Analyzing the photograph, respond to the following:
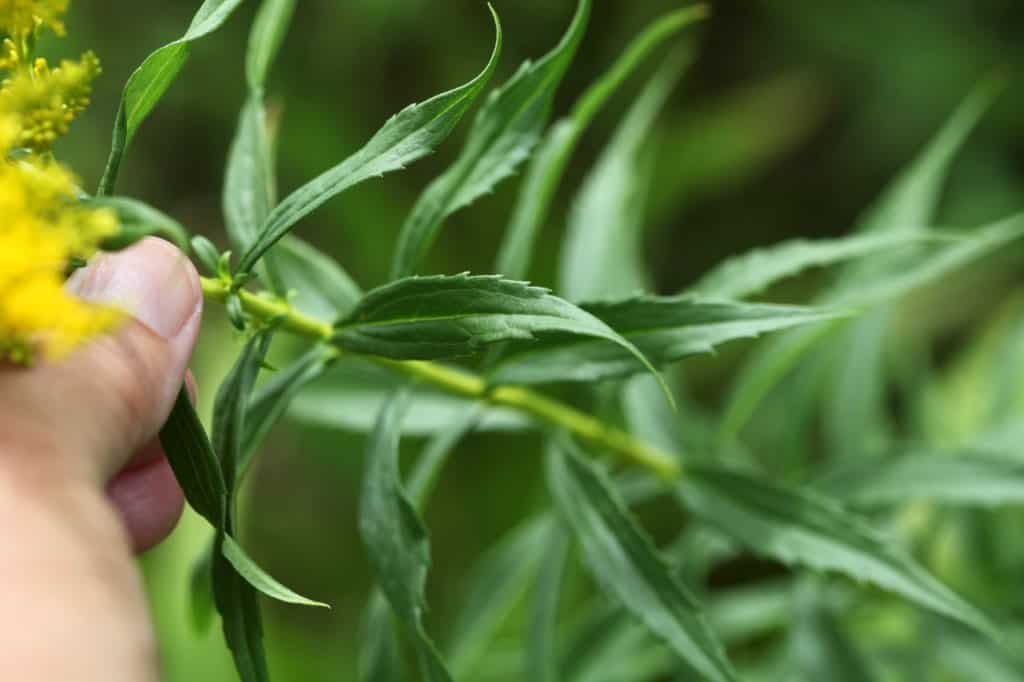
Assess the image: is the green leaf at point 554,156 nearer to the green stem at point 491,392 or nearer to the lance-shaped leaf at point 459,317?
the green stem at point 491,392

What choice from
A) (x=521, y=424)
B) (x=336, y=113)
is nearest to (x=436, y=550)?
(x=336, y=113)

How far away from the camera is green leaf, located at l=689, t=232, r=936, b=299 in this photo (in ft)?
3.14

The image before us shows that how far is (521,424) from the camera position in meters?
1.11

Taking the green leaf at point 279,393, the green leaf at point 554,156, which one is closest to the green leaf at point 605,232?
the green leaf at point 554,156

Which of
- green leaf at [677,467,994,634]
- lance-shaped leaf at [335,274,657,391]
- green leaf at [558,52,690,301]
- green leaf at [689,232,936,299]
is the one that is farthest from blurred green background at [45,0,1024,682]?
lance-shaped leaf at [335,274,657,391]

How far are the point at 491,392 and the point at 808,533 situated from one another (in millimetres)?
316

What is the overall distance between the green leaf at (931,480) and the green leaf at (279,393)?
61 centimetres

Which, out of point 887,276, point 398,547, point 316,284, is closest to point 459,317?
point 398,547

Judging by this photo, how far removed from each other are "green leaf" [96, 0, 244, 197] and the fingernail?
0.22 feet

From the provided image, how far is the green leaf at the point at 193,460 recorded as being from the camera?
2.17ft

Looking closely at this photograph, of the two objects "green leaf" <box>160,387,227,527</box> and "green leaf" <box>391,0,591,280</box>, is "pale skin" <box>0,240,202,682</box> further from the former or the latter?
"green leaf" <box>391,0,591,280</box>

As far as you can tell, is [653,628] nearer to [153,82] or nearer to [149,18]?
[153,82]

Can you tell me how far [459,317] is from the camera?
667 millimetres

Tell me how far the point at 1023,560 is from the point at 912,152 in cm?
113
